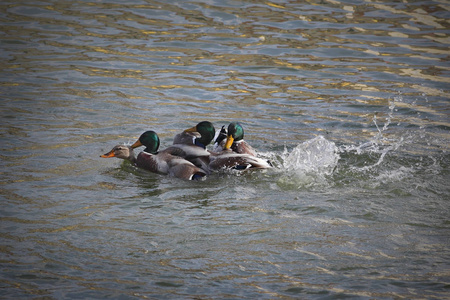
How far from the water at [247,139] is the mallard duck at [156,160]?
137 millimetres

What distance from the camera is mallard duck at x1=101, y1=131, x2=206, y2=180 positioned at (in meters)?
6.51

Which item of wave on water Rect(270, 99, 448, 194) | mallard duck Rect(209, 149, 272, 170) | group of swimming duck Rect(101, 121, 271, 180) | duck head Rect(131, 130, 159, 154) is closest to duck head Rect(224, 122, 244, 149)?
group of swimming duck Rect(101, 121, 271, 180)

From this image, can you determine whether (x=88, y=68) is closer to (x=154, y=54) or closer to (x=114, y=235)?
(x=154, y=54)

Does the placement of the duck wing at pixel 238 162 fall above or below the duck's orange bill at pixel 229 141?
below

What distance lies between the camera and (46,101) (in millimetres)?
8969

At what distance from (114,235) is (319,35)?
861 centimetres

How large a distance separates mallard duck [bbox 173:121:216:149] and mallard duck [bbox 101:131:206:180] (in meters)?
0.32

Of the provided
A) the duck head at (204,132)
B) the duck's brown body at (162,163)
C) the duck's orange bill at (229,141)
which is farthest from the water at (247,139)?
the duck head at (204,132)

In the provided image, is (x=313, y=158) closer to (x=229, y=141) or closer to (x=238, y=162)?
(x=238, y=162)

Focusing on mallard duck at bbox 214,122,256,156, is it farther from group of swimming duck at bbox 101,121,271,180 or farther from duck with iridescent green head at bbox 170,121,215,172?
duck with iridescent green head at bbox 170,121,215,172

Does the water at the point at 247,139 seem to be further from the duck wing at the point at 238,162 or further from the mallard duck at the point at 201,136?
the mallard duck at the point at 201,136

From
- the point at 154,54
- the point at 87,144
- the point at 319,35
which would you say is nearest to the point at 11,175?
the point at 87,144

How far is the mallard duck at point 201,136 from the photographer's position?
23.1 feet

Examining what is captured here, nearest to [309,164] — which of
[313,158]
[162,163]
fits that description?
[313,158]
